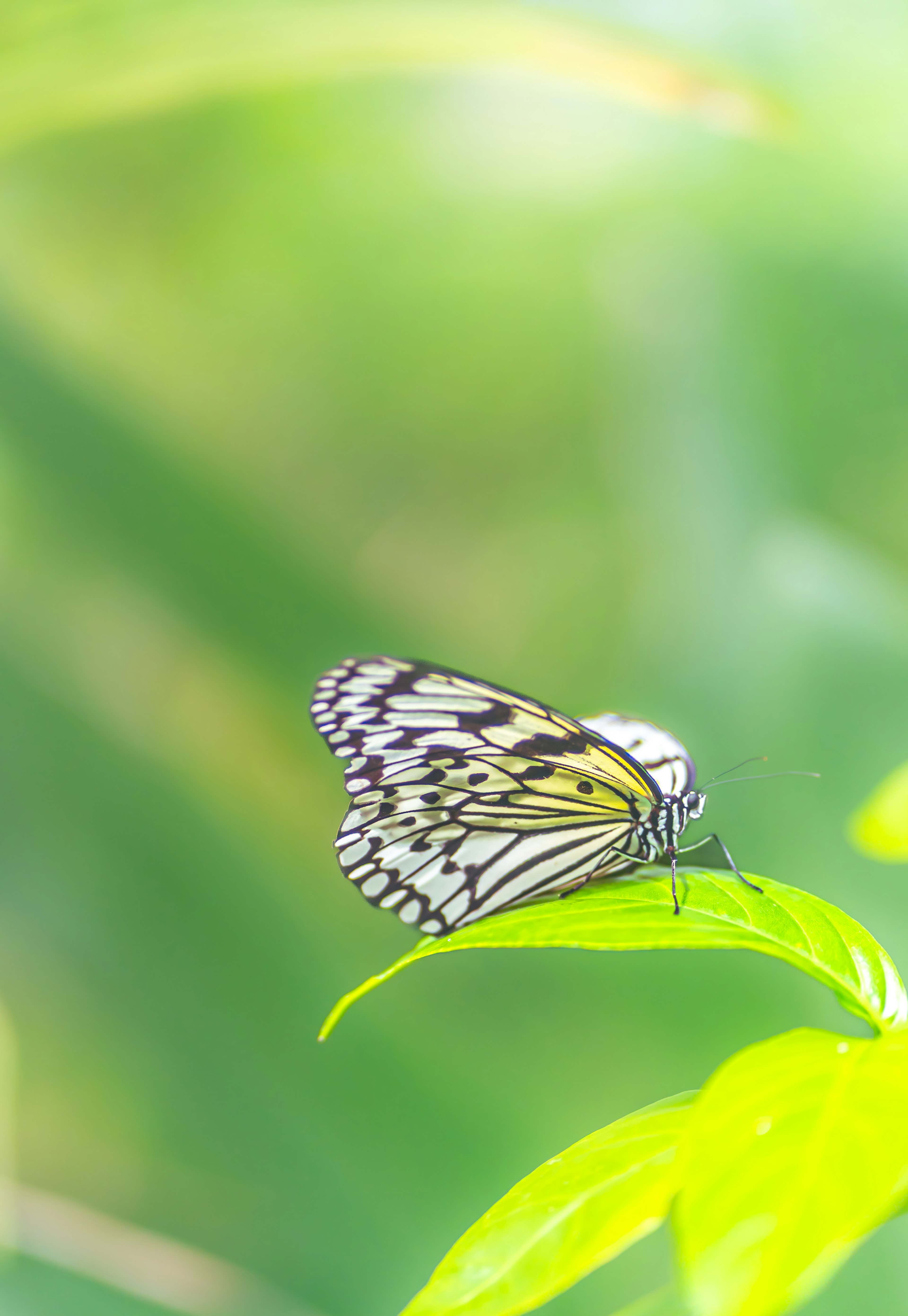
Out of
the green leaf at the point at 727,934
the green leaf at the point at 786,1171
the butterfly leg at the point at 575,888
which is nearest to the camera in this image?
the green leaf at the point at 786,1171

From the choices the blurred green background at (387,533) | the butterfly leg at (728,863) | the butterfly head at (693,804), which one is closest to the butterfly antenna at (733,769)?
the blurred green background at (387,533)

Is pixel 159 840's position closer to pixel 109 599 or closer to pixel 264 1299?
pixel 109 599

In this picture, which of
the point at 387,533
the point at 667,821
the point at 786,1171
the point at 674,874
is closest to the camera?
A: the point at 786,1171

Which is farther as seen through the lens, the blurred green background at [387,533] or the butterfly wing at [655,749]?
the blurred green background at [387,533]

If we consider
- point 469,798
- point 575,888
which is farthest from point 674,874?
point 469,798

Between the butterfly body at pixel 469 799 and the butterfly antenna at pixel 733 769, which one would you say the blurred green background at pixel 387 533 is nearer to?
the butterfly antenna at pixel 733 769

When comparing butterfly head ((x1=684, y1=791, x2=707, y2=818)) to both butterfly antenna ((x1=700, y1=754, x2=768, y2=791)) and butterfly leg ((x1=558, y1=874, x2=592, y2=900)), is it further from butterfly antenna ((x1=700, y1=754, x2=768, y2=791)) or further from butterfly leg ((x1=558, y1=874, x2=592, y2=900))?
butterfly antenna ((x1=700, y1=754, x2=768, y2=791))

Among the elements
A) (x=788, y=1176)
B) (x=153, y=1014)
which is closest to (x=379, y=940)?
(x=153, y=1014)

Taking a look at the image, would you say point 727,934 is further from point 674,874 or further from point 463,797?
point 463,797
